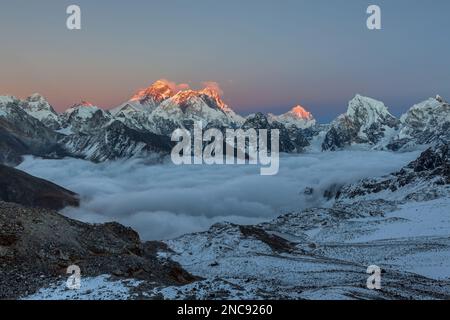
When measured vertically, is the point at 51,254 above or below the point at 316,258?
above

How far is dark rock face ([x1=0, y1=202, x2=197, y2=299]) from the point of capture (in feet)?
113

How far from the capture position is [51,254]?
3931 cm

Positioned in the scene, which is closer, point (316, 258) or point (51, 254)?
point (51, 254)

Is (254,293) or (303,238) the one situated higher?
(254,293)

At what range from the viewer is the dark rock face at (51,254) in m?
34.5

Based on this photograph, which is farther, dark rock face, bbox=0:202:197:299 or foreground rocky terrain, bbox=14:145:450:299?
dark rock face, bbox=0:202:197:299

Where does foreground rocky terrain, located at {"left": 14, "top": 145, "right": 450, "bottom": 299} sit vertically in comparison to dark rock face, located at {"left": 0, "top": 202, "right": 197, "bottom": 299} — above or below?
below

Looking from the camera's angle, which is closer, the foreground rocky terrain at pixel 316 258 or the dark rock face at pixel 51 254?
the foreground rocky terrain at pixel 316 258

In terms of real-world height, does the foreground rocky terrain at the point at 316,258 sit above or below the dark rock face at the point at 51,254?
below

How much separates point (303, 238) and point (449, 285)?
186 ft
